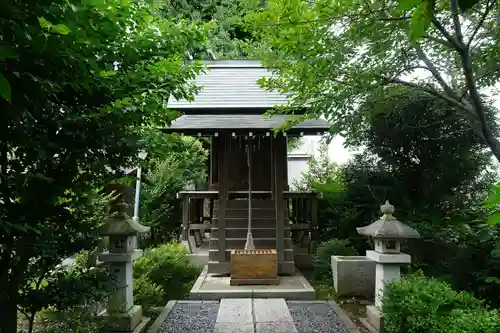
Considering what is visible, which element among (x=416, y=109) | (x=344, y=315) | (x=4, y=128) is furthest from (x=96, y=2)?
(x=416, y=109)

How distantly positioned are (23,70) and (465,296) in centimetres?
421

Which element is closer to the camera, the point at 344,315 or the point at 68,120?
the point at 68,120

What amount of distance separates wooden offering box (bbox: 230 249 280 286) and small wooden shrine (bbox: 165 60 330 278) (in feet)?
0.47

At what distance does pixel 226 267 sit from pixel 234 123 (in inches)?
105

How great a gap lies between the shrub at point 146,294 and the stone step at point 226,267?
147 cm

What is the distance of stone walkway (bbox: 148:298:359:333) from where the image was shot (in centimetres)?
482

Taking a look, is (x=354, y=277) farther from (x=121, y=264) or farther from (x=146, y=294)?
(x=121, y=264)

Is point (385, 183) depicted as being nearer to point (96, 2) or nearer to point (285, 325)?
point (285, 325)

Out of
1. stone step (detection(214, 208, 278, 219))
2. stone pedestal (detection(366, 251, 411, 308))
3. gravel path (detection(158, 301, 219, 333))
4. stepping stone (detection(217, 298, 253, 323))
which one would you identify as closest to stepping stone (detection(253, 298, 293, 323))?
stepping stone (detection(217, 298, 253, 323))

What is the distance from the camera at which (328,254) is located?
7496 mm

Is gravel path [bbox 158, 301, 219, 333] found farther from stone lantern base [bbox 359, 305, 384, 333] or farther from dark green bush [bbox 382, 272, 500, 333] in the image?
dark green bush [bbox 382, 272, 500, 333]

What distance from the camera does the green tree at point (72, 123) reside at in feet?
7.11

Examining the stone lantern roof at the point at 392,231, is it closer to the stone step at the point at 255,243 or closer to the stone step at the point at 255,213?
the stone step at the point at 255,243

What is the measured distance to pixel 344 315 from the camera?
5.42 m
